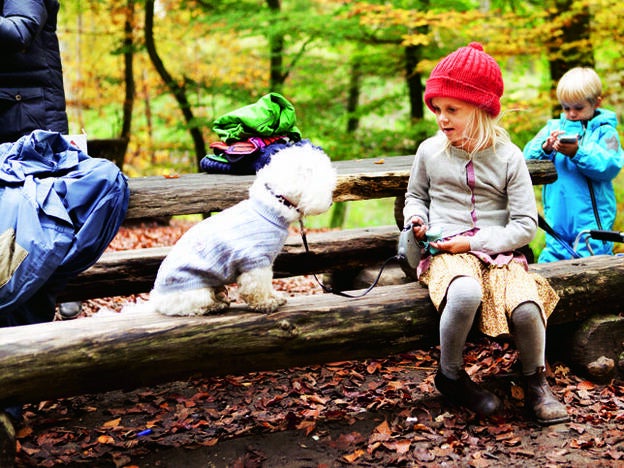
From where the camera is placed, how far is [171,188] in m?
3.74

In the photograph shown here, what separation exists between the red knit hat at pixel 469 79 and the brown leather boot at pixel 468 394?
1.48 metres

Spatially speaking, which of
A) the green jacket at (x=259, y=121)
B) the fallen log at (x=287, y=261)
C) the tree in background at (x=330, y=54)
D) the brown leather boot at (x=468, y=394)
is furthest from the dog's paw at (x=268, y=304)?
the tree in background at (x=330, y=54)

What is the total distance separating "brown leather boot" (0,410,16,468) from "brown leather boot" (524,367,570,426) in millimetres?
2581

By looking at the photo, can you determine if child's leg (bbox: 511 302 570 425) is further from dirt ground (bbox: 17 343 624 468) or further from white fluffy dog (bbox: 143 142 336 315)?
white fluffy dog (bbox: 143 142 336 315)

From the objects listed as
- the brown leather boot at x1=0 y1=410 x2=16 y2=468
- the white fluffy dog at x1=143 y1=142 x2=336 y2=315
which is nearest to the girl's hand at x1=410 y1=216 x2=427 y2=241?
the white fluffy dog at x1=143 y1=142 x2=336 y2=315

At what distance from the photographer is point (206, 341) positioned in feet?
9.45

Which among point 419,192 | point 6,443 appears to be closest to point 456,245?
point 419,192

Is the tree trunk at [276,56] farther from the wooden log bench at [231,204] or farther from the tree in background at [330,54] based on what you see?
the wooden log bench at [231,204]

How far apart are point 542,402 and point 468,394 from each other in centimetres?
39

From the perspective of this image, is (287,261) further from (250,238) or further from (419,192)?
(250,238)

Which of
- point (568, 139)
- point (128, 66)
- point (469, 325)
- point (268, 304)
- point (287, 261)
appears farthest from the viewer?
point (128, 66)

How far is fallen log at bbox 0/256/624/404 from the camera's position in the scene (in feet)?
8.67

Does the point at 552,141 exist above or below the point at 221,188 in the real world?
above

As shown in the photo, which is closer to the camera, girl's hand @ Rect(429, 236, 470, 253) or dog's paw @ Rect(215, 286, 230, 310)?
dog's paw @ Rect(215, 286, 230, 310)
